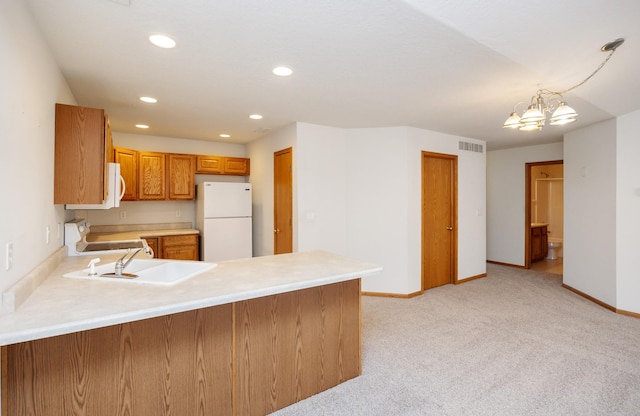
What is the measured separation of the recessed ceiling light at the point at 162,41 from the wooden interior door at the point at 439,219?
136 inches

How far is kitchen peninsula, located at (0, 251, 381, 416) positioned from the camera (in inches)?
53.7

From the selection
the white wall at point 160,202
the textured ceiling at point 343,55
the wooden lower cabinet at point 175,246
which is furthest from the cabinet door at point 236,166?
the textured ceiling at point 343,55

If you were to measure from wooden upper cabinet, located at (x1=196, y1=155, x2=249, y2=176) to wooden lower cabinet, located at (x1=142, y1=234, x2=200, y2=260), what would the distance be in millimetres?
1149

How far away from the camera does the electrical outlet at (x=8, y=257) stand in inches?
53.6

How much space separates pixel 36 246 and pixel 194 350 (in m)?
1.13

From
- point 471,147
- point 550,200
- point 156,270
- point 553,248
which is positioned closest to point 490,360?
point 156,270

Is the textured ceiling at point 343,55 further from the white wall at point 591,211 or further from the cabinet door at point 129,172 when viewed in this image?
the cabinet door at point 129,172

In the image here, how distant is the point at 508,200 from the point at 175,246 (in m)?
6.15

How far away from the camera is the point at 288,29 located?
1.85 metres

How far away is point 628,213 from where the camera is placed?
362 cm

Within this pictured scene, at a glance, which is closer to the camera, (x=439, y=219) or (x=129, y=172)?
(x=129, y=172)

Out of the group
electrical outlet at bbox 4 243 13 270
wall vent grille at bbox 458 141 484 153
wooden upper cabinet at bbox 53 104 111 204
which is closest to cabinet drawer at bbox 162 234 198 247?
wooden upper cabinet at bbox 53 104 111 204

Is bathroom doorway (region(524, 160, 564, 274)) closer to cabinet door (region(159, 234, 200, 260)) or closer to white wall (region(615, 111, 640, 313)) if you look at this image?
white wall (region(615, 111, 640, 313))

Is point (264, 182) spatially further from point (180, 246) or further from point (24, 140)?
point (24, 140)
